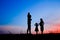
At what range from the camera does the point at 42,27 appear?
155 feet

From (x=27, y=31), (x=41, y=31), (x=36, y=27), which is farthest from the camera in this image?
(x=41, y=31)

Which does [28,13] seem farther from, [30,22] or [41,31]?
[41,31]

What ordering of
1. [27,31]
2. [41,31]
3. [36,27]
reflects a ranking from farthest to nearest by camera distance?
[41,31], [36,27], [27,31]

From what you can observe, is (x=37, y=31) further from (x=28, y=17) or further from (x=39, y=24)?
(x=28, y=17)

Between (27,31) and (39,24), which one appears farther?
(39,24)

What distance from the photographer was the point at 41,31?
48.2 m

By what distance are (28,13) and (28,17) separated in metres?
1.16

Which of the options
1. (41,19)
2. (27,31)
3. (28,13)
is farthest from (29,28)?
(41,19)

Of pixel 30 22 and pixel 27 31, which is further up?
pixel 30 22

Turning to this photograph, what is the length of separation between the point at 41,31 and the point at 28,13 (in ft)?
35.1
